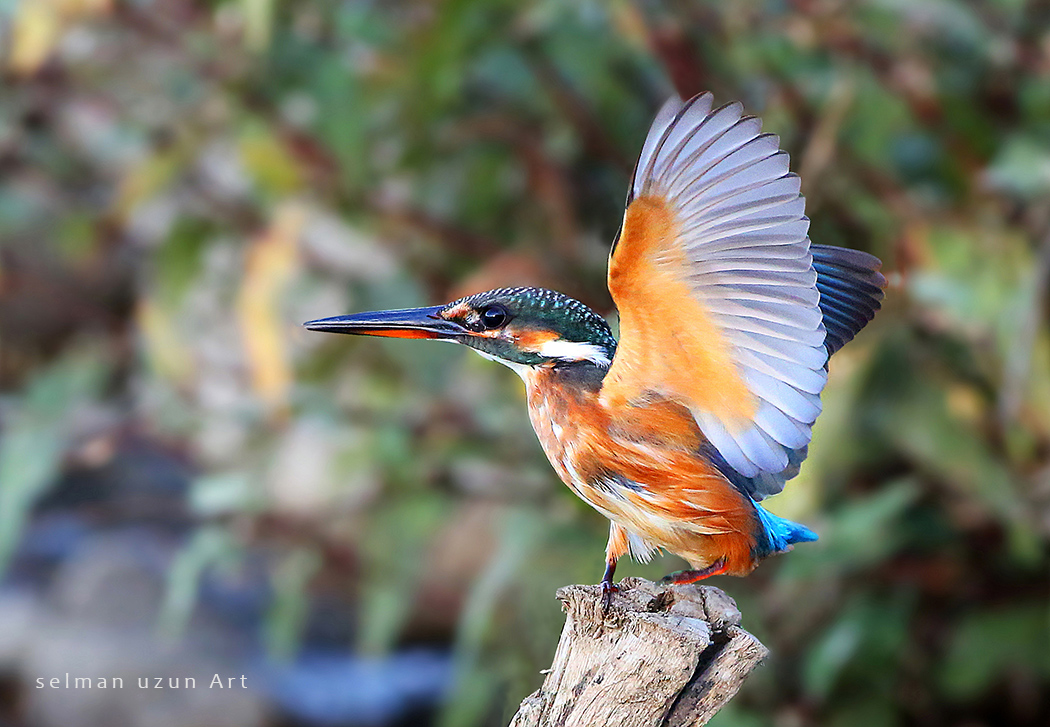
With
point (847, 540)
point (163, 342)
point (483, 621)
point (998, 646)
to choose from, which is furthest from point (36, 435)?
point (998, 646)

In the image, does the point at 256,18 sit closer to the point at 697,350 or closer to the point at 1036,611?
the point at 697,350

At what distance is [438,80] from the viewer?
3.81 feet

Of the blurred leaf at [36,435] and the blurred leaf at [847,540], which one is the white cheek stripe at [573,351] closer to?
the blurred leaf at [847,540]

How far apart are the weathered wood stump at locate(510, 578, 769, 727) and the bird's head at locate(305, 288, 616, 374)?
0.31ft

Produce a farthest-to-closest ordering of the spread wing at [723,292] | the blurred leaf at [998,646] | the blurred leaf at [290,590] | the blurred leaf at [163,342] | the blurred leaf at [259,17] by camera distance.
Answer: the blurred leaf at [163,342] < the blurred leaf at [290,590] < the blurred leaf at [998,646] < the blurred leaf at [259,17] < the spread wing at [723,292]

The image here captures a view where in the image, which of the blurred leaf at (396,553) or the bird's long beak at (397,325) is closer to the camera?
the bird's long beak at (397,325)

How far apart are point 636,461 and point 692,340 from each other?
0.17 ft

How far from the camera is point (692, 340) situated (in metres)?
0.36

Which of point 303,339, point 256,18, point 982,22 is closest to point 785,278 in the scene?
point 256,18

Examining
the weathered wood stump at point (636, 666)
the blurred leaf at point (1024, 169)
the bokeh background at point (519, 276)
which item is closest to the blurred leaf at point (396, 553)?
the bokeh background at point (519, 276)

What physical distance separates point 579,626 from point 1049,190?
3.01 ft

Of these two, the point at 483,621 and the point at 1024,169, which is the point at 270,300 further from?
the point at 1024,169

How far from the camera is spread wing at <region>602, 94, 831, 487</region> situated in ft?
1.05

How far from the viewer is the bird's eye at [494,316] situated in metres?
0.38
